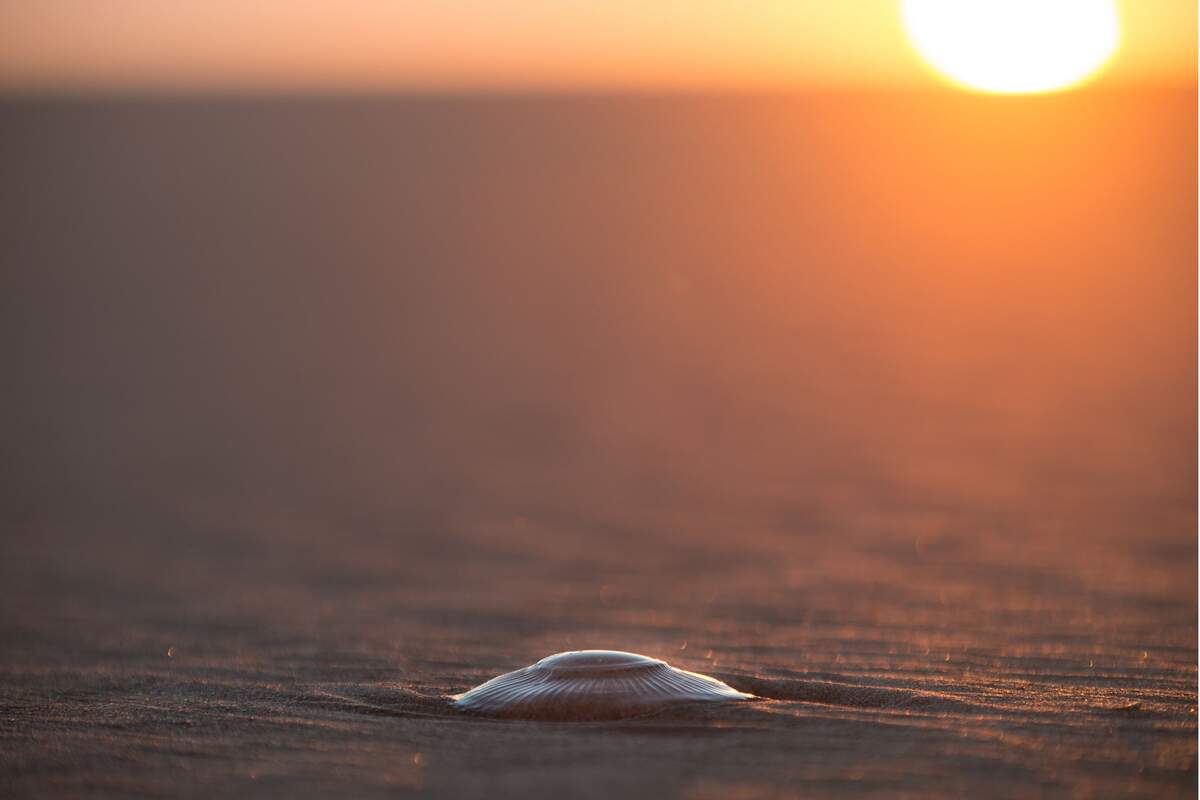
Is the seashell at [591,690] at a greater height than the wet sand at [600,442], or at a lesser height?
lesser

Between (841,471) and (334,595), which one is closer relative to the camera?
(334,595)

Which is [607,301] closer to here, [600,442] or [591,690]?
[600,442]

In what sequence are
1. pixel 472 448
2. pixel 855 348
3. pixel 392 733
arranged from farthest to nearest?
pixel 855 348, pixel 472 448, pixel 392 733

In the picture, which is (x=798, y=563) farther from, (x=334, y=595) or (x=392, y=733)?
(x=392, y=733)

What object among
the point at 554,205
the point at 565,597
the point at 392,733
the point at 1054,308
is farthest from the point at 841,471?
the point at 554,205

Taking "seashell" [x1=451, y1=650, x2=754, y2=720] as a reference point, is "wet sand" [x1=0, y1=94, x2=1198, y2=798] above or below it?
above
